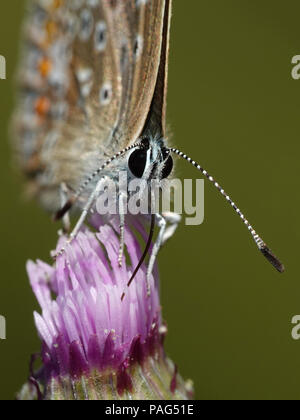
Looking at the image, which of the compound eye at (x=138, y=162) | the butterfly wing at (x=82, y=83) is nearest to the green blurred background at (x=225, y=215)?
the butterfly wing at (x=82, y=83)

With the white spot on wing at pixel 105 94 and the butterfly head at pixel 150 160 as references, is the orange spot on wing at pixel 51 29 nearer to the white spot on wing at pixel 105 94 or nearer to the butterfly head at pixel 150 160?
the white spot on wing at pixel 105 94

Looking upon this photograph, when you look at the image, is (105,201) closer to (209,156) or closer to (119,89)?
(119,89)

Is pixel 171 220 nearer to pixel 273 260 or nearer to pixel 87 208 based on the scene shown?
pixel 87 208

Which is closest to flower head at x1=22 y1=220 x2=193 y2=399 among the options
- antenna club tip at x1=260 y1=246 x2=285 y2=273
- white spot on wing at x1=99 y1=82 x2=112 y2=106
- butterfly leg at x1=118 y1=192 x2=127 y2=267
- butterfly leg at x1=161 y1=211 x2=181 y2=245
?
butterfly leg at x1=118 y1=192 x2=127 y2=267

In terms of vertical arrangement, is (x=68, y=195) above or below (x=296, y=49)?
below

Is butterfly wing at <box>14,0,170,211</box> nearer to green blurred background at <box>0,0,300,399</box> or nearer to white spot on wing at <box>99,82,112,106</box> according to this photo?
white spot on wing at <box>99,82,112,106</box>

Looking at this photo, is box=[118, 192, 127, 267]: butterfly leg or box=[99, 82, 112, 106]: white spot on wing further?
box=[99, 82, 112, 106]: white spot on wing

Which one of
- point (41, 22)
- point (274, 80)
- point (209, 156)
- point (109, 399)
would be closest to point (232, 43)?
point (274, 80)
